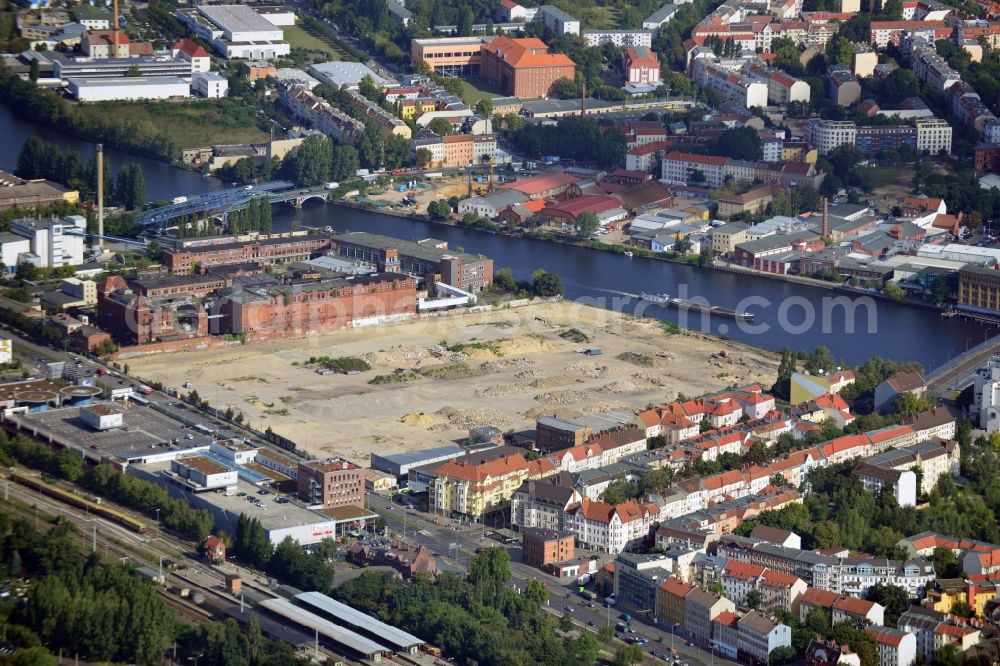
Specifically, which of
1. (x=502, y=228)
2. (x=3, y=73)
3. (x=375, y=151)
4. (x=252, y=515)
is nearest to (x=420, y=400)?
(x=252, y=515)

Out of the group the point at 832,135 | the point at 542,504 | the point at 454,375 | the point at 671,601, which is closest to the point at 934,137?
the point at 832,135

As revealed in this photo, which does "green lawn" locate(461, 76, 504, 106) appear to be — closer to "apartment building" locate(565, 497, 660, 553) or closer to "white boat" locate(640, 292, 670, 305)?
"white boat" locate(640, 292, 670, 305)

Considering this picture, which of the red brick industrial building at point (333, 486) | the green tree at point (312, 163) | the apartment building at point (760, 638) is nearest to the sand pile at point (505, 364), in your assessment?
the red brick industrial building at point (333, 486)

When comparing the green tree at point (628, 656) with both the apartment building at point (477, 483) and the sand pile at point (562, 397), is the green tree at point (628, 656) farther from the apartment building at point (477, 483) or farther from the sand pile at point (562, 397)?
the sand pile at point (562, 397)

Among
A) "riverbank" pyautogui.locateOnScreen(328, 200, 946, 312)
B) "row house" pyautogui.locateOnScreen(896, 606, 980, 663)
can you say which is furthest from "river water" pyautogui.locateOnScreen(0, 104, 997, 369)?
"row house" pyautogui.locateOnScreen(896, 606, 980, 663)

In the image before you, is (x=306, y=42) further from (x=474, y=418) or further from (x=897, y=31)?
(x=474, y=418)

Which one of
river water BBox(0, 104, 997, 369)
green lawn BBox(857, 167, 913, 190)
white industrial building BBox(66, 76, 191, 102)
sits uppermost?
white industrial building BBox(66, 76, 191, 102)

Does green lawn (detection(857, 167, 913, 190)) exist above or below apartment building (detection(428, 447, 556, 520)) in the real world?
above
